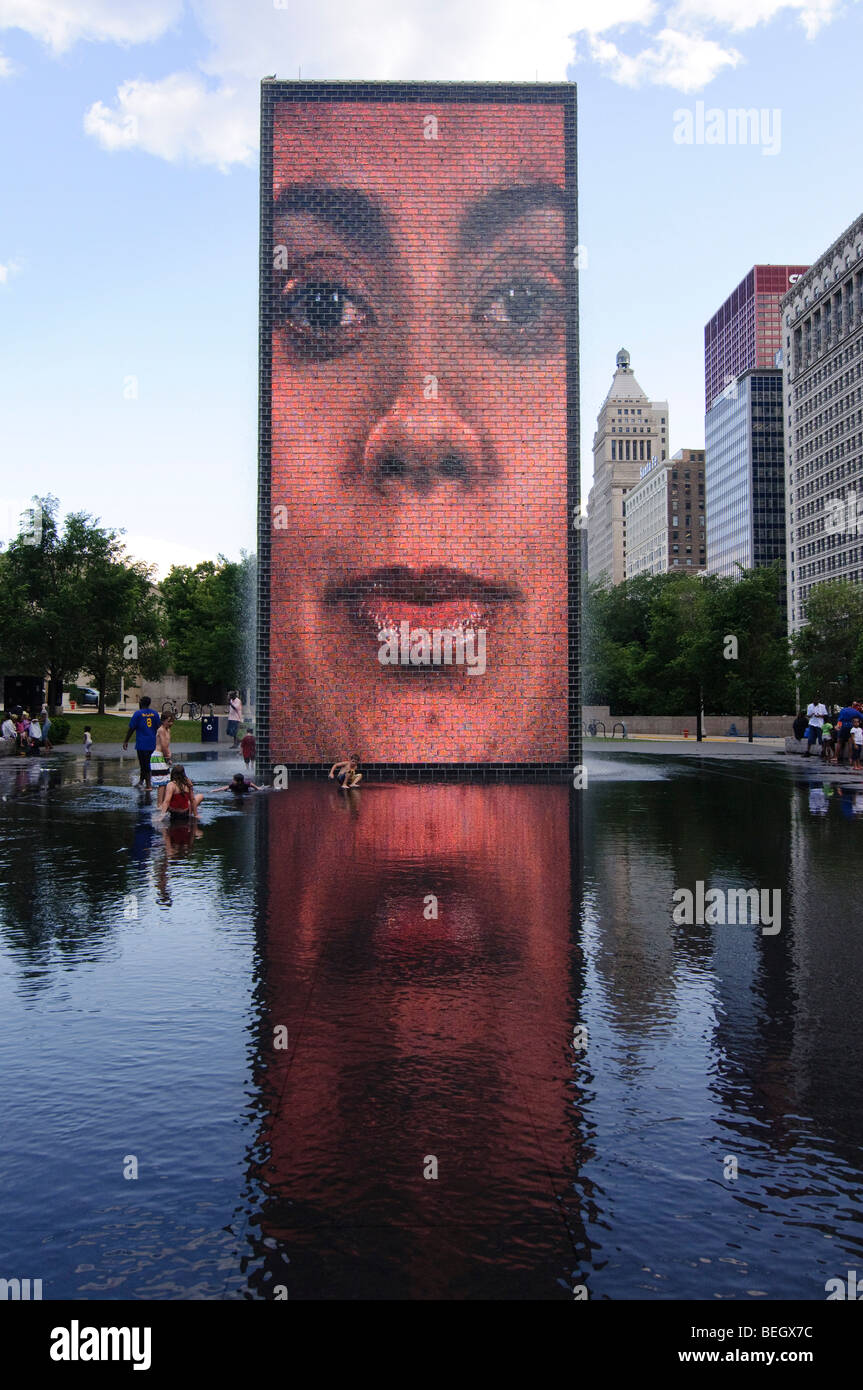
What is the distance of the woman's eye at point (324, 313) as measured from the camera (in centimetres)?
2614

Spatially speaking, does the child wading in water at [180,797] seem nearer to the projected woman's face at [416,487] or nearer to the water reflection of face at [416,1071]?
the water reflection of face at [416,1071]

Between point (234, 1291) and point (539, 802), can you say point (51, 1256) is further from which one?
point (539, 802)

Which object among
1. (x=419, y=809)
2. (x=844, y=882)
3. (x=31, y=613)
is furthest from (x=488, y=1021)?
(x=31, y=613)

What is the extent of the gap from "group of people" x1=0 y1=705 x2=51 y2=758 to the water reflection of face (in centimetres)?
3064

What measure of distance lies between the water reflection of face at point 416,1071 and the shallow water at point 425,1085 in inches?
0.7

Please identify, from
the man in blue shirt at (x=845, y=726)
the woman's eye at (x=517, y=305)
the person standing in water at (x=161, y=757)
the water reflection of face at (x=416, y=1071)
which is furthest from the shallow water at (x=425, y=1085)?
the man in blue shirt at (x=845, y=726)

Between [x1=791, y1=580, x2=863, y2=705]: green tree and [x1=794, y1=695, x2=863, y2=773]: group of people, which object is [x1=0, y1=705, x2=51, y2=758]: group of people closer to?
[x1=794, y1=695, x2=863, y2=773]: group of people

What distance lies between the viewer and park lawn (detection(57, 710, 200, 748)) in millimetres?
51281

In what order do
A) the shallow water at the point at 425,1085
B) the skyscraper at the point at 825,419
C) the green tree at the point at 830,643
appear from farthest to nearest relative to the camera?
the skyscraper at the point at 825,419 → the green tree at the point at 830,643 → the shallow water at the point at 425,1085

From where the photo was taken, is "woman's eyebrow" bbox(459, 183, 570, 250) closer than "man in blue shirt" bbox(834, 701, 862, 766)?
Yes

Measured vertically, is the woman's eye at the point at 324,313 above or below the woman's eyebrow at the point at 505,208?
below
